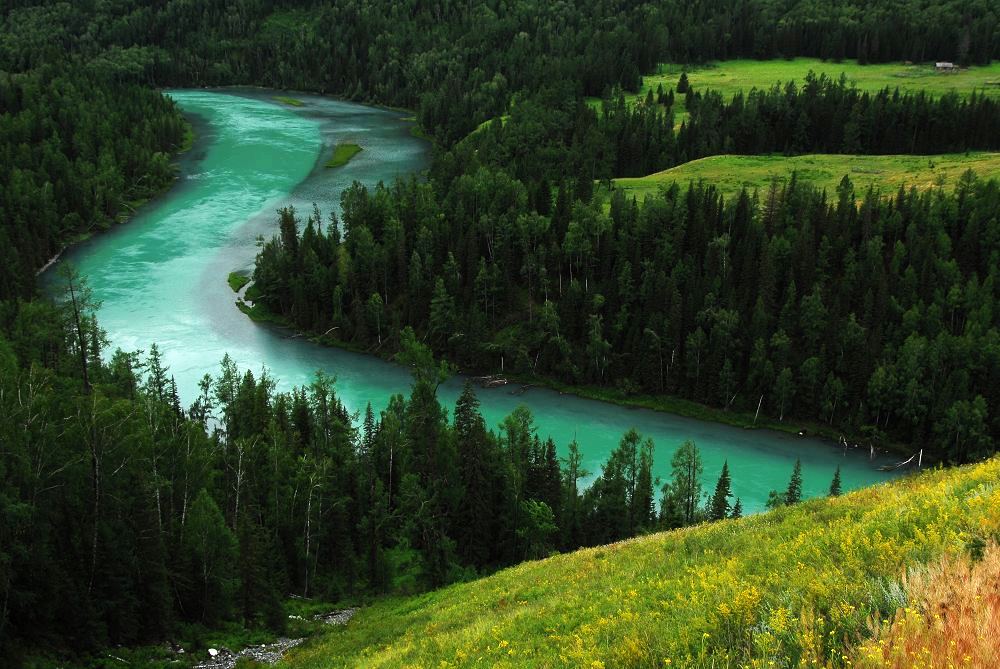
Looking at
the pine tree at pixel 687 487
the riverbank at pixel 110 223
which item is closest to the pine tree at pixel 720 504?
the pine tree at pixel 687 487

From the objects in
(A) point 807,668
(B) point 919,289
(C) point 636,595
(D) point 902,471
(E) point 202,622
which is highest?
(A) point 807,668

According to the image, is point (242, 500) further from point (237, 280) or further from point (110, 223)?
point (110, 223)

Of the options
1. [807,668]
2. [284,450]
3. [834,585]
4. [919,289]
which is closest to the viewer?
[807,668]

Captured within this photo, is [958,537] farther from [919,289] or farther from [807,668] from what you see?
[919,289]

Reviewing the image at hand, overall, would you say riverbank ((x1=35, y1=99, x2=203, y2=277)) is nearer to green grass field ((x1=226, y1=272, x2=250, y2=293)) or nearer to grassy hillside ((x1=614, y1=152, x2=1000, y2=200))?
green grass field ((x1=226, y1=272, x2=250, y2=293))

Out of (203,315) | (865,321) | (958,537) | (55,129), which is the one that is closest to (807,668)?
(958,537)

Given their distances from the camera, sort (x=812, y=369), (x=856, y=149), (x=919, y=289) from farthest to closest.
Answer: (x=856, y=149), (x=919, y=289), (x=812, y=369)
